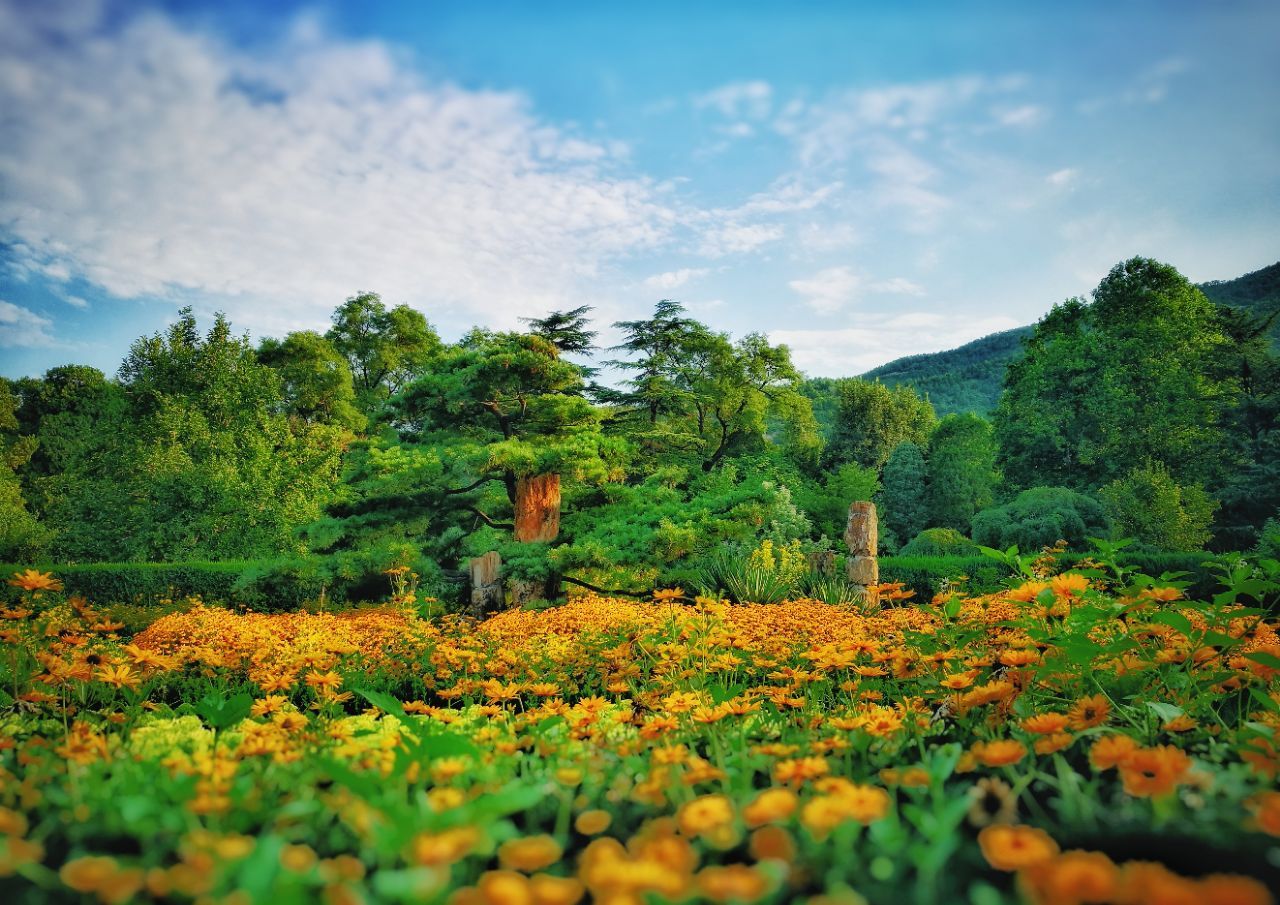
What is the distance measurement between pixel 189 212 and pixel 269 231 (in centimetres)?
103

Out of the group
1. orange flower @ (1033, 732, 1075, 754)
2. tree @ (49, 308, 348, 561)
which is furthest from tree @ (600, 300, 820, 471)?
orange flower @ (1033, 732, 1075, 754)

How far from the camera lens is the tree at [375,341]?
66.4ft

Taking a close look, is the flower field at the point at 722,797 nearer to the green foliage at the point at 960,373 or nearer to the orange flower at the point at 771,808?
the orange flower at the point at 771,808

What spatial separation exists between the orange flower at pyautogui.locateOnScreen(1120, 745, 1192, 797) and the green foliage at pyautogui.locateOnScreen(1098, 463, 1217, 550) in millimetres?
13114

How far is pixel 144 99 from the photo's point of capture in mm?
5062

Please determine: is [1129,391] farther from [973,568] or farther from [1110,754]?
[1110,754]

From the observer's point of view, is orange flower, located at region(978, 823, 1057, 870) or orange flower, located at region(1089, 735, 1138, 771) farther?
orange flower, located at region(1089, 735, 1138, 771)

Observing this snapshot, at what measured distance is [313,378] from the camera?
18375mm

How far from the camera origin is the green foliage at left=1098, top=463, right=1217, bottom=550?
1220 cm

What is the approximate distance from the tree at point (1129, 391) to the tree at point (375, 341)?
1775 cm

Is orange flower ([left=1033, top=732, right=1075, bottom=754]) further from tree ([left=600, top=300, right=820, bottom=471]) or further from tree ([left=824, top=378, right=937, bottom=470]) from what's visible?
tree ([left=824, top=378, right=937, bottom=470])

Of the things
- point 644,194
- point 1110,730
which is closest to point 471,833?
point 1110,730

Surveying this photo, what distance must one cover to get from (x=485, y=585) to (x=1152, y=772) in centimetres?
680

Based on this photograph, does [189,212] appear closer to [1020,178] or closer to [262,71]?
[262,71]
